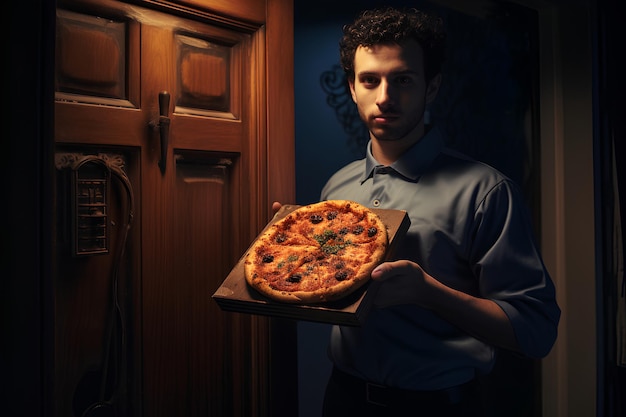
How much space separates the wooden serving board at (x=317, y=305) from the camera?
1.24 metres

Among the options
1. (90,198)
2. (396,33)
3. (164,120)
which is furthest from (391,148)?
(90,198)

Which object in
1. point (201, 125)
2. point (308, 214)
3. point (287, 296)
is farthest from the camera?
point (201, 125)

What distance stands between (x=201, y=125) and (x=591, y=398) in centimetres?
157

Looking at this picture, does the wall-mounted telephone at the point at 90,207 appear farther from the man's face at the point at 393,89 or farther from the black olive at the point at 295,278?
the man's face at the point at 393,89

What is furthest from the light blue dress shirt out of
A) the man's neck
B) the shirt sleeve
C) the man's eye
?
the man's eye

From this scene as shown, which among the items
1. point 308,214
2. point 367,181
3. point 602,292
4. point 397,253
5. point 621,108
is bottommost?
point 602,292

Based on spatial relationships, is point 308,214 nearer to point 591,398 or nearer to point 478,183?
point 478,183

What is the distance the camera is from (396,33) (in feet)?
5.17

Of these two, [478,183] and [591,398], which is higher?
[478,183]

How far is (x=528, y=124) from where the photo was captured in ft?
6.41

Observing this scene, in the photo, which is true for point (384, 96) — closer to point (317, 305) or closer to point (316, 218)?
point (316, 218)

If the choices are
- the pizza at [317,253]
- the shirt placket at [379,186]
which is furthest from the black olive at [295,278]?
the shirt placket at [379,186]

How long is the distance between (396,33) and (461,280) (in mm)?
733

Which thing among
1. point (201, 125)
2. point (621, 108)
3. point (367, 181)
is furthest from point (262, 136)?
point (621, 108)
